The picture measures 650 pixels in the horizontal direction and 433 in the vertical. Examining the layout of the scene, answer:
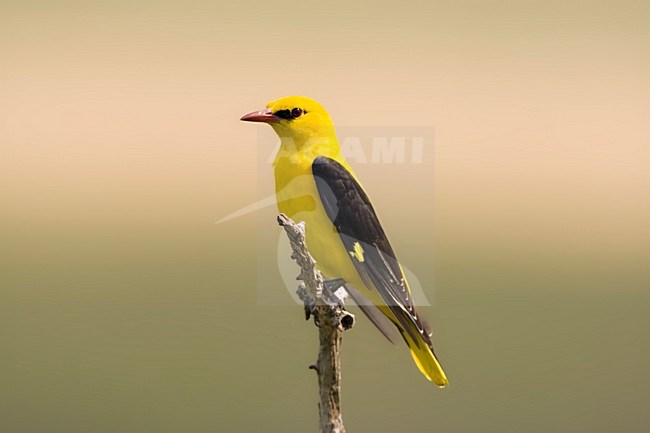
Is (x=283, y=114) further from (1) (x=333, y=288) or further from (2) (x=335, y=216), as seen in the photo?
(1) (x=333, y=288)

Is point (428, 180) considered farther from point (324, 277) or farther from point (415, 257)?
point (324, 277)

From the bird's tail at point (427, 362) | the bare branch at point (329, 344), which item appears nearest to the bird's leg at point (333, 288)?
the bare branch at point (329, 344)

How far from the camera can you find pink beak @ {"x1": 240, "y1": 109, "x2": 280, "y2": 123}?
194 cm

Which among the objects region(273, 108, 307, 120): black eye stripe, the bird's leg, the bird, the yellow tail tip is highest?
region(273, 108, 307, 120): black eye stripe

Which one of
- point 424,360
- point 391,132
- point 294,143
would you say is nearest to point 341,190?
point 294,143

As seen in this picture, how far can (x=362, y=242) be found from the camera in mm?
1957

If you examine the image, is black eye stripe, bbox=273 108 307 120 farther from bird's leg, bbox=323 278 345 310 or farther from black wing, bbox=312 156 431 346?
bird's leg, bbox=323 278 345 310

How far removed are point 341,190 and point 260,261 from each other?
46 cm

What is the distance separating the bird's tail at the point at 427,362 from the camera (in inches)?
76.7

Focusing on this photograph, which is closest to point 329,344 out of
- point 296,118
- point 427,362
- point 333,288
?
point 333,288

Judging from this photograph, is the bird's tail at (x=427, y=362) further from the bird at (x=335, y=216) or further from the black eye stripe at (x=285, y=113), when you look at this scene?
the black eye stripe at (x=285, y=113)

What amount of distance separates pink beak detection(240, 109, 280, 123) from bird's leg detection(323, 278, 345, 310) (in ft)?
1.60

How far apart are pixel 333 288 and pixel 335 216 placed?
215 mm

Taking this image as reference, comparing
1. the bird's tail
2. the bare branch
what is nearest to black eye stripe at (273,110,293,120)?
the bare branch
